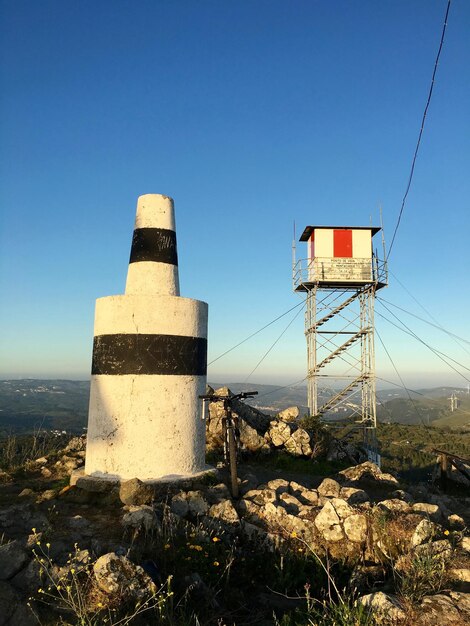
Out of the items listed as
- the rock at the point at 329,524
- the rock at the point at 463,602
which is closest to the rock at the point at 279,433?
the rock at the point at 329,524

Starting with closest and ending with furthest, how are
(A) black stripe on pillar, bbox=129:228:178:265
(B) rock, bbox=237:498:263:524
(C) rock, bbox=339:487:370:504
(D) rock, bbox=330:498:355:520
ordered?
(D) rock, bbox=330:498:355:520
(B) rock, bbox=237:498:263:524
(C) rock, bbox=339:487:370:504
(A) black stripe on pillar, bbox=129:228:178:265

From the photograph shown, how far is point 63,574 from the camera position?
4492mm

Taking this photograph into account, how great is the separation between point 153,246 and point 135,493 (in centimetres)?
460

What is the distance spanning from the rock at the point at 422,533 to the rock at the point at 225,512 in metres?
2.35

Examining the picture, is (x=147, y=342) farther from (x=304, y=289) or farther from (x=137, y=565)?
(x=304, y=289)

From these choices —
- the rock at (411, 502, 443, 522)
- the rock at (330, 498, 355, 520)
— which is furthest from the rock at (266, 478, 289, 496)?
the rock at (411, 502, 443, 522)

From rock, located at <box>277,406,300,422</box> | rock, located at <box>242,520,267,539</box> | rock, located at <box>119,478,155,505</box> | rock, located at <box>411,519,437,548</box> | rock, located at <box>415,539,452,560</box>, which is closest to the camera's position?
rock, located at <box>415,539,452,560</box>

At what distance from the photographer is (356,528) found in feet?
20.5

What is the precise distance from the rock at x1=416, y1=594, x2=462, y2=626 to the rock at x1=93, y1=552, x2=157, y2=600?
8.18ft

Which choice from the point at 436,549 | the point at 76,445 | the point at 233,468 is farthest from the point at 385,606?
the point at 76,445

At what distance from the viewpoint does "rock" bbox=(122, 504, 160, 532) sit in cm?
587

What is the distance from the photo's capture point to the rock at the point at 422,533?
19.1 feet

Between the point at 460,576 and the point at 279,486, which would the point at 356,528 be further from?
the point at 279,486

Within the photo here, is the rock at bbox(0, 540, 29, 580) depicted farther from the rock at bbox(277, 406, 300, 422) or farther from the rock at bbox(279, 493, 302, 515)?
the rock at bbox(277, 406, 300, 422)
